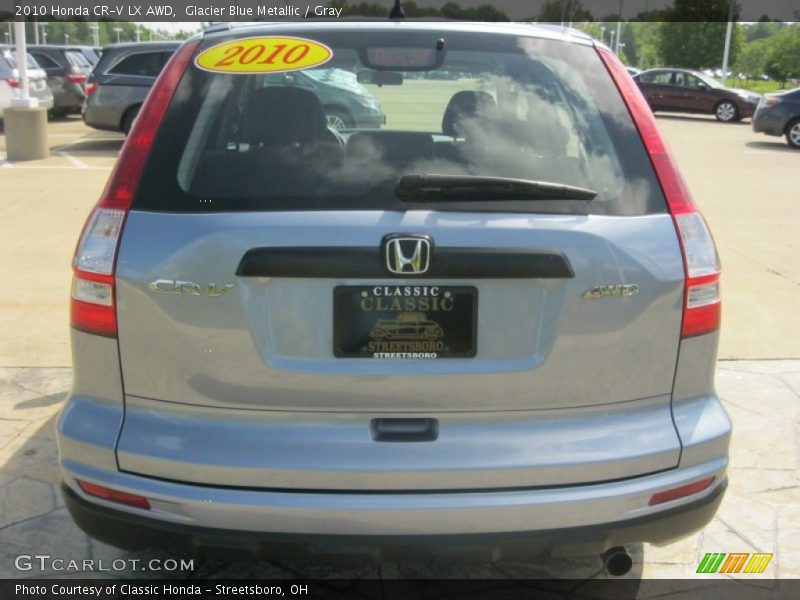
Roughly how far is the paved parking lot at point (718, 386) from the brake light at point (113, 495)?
482 mm

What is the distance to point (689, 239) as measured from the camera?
2551 mm

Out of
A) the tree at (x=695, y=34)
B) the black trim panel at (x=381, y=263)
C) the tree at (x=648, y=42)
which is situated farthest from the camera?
the tree at (x=648, y=42)

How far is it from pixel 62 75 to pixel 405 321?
2152cm

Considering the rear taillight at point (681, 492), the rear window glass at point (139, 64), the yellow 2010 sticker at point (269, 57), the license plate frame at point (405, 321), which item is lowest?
the rear window glass at point (139, 64)

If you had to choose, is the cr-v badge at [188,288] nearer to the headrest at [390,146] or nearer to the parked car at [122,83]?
the headrest at [390,146]

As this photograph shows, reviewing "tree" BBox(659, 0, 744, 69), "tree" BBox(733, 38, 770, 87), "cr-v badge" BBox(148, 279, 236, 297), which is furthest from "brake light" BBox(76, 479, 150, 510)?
"tree" BBox(733, 38, 770, 87)

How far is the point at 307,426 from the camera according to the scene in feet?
7.84

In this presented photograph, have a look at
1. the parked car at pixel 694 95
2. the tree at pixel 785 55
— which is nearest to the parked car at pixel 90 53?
the parked car at pixel 694 95

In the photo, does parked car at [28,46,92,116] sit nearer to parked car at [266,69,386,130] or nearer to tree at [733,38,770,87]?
parked car at [266,69,386,130]

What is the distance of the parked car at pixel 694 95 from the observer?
1018 inches

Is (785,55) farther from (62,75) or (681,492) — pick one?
(681,492)

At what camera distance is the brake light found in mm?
2424

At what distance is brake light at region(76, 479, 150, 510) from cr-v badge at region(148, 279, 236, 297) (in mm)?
563

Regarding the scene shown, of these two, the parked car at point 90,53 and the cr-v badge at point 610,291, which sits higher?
the cr-v badge at point 610,291
